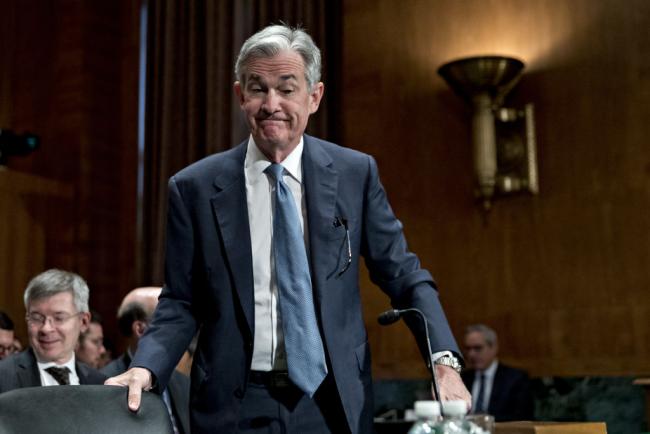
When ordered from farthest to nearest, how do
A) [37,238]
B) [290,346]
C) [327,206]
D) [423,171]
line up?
1. [37,238]
2. [423,171]
3. [327,206]
4. [290,346]

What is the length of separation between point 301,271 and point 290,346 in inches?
6.7

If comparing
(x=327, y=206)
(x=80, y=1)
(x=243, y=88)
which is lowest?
(x=327, y=206)

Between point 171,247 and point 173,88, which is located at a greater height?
point 173,88

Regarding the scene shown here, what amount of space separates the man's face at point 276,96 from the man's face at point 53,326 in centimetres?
196

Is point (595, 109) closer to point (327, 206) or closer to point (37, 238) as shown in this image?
point (327, 206)

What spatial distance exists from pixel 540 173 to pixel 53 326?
3056 mm

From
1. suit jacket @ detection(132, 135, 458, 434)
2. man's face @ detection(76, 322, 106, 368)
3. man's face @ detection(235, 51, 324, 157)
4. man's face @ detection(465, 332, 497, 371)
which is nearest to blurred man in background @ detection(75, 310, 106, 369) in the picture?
man's face @ detection(76, 322, 106, 368)

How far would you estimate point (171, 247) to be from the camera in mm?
2277

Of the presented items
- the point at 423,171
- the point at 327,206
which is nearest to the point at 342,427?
the point at 327,206

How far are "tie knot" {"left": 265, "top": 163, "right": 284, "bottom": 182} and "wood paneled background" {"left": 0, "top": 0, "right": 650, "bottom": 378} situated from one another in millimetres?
3621

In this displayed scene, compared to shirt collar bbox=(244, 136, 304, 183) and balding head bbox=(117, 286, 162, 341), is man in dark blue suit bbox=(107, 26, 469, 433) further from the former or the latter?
balding head bbox=(117, 286, 162, 341)

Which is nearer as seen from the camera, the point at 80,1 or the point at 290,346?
the point at 290,346

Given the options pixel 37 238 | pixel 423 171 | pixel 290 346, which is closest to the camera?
pixel 290 346

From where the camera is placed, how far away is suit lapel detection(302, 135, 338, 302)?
2.18 m
